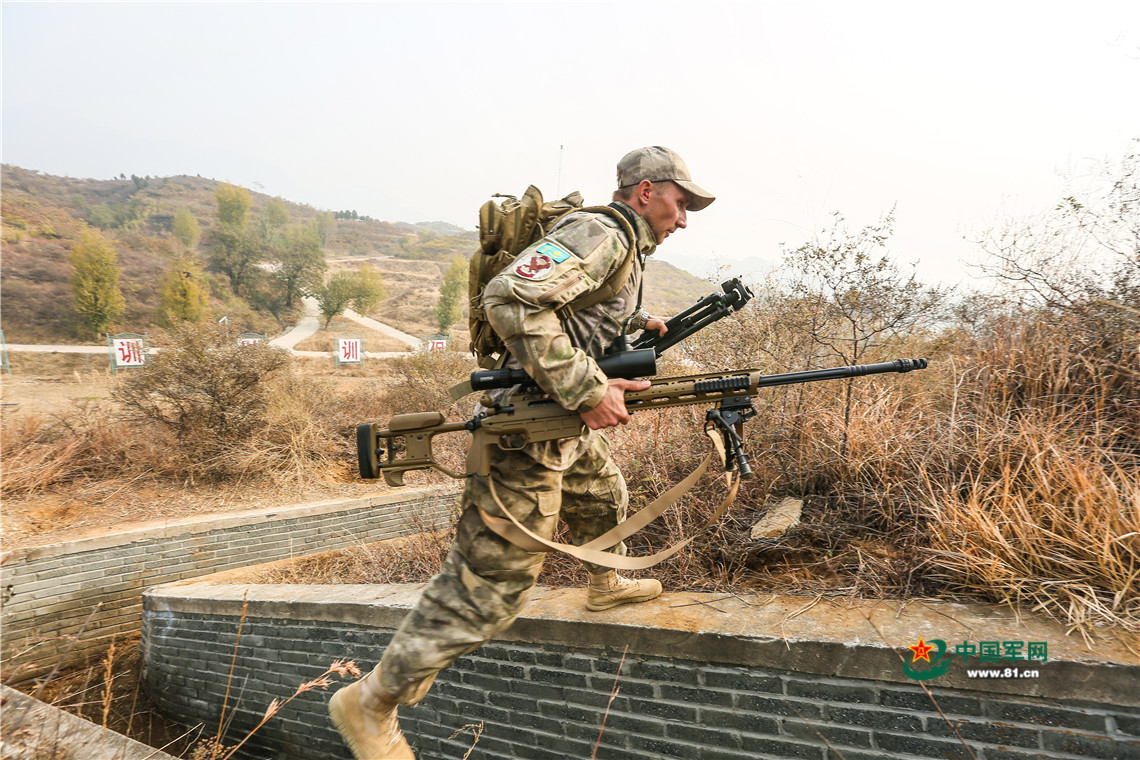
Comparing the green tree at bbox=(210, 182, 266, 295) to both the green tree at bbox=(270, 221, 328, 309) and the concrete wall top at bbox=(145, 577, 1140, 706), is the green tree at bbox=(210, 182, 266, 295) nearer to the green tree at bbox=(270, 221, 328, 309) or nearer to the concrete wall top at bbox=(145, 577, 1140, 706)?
the green tree at bbox=(270, 221, 328, 309)

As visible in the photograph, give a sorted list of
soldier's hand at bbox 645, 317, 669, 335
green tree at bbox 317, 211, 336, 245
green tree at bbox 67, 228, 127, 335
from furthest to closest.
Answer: green tree at bbox 317, 211, 336, 245 → green tree at bbox 67, 228, 127, 335 → soldier's hand at bbox 645, 317, 669, 335

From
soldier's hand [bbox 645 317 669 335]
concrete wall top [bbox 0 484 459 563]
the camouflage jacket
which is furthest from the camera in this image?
concrete wall top [bbox 0 484 459 563]

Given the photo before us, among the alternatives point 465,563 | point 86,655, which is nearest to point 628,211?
point 465,563

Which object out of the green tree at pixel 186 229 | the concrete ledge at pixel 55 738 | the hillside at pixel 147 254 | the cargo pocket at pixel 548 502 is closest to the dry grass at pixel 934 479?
the cargo pocket at pixel 548 502

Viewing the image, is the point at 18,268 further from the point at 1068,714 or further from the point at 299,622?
the point at 1068,714

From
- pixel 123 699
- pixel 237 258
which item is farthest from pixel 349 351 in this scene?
pixel 237 258

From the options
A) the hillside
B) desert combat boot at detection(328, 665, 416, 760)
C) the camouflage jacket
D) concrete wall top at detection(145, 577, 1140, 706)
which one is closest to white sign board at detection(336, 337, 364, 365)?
the hillside

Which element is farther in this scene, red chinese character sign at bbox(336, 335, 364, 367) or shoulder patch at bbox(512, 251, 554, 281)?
red chinese character sign at bbox(336, 335, 364, 367)

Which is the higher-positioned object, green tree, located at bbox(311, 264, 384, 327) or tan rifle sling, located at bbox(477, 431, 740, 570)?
green tree, located at bbox(311, 264, 384, 327)

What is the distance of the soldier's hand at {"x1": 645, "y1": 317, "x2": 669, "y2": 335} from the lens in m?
2.48

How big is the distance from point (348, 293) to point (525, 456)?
140 feet

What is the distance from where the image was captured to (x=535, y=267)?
5.93 ft

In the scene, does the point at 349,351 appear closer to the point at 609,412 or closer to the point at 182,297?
the point at 182,297

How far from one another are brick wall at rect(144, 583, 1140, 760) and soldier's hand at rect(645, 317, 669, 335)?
1247 mm
